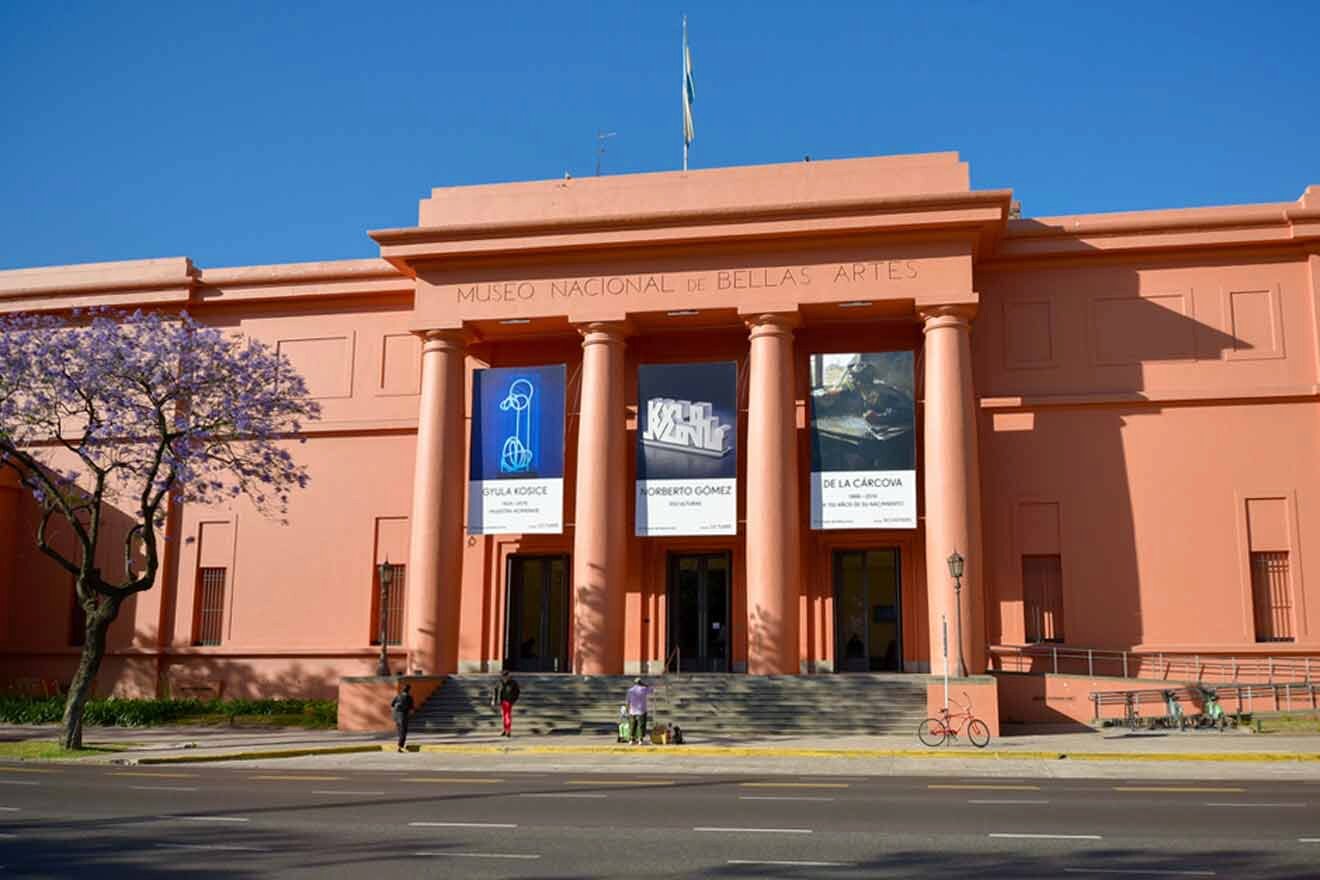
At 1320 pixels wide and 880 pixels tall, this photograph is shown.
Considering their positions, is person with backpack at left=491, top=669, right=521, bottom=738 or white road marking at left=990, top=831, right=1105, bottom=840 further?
person with backpack at left=491, top=669, right=521, bottom=738

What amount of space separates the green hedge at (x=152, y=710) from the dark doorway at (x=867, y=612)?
12.6m

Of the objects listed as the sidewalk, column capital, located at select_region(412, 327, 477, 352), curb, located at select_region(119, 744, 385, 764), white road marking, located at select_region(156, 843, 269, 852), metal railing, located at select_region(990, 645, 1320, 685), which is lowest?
curb, located at select_region(119, 744, 385, 764)

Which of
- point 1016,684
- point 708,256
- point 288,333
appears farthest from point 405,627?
point 1016,684

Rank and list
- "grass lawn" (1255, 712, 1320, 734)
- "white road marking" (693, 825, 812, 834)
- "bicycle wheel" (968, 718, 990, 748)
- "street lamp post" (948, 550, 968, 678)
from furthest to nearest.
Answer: "street lamp post" (948, 550, 968, 678)
"grass lawn" (1255, 712, 1320, 734)
"bicycle wheel" (968, 718, 990, 748)
"white road marking" (693, 825, 812, 834)

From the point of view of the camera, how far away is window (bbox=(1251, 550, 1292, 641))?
95.9 ft

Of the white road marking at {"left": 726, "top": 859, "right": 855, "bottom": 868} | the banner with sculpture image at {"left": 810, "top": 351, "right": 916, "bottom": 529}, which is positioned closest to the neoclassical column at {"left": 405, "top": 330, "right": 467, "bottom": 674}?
the banner with sculpture image at {"left": 810, "top": 351, "right": 916, "bottom": 529}

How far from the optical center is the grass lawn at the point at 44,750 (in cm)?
2319

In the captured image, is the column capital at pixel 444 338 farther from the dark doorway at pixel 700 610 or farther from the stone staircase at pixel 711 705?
the stone staircase at pixel 711 705

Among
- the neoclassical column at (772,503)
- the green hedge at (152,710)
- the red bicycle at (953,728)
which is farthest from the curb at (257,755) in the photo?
the red bicycle at (953,728)

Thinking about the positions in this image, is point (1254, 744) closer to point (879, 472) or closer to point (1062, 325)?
point (879, 472)

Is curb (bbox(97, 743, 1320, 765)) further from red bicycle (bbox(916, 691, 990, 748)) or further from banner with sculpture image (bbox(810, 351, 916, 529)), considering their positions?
banner with sculpture image (bbox(810, 351, 916, 529))

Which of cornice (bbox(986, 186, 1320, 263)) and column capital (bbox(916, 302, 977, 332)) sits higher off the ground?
cornice (bbox(986, 186, 1320, 263))

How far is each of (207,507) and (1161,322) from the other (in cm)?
2566

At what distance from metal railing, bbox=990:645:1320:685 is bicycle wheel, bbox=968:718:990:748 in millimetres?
5939
